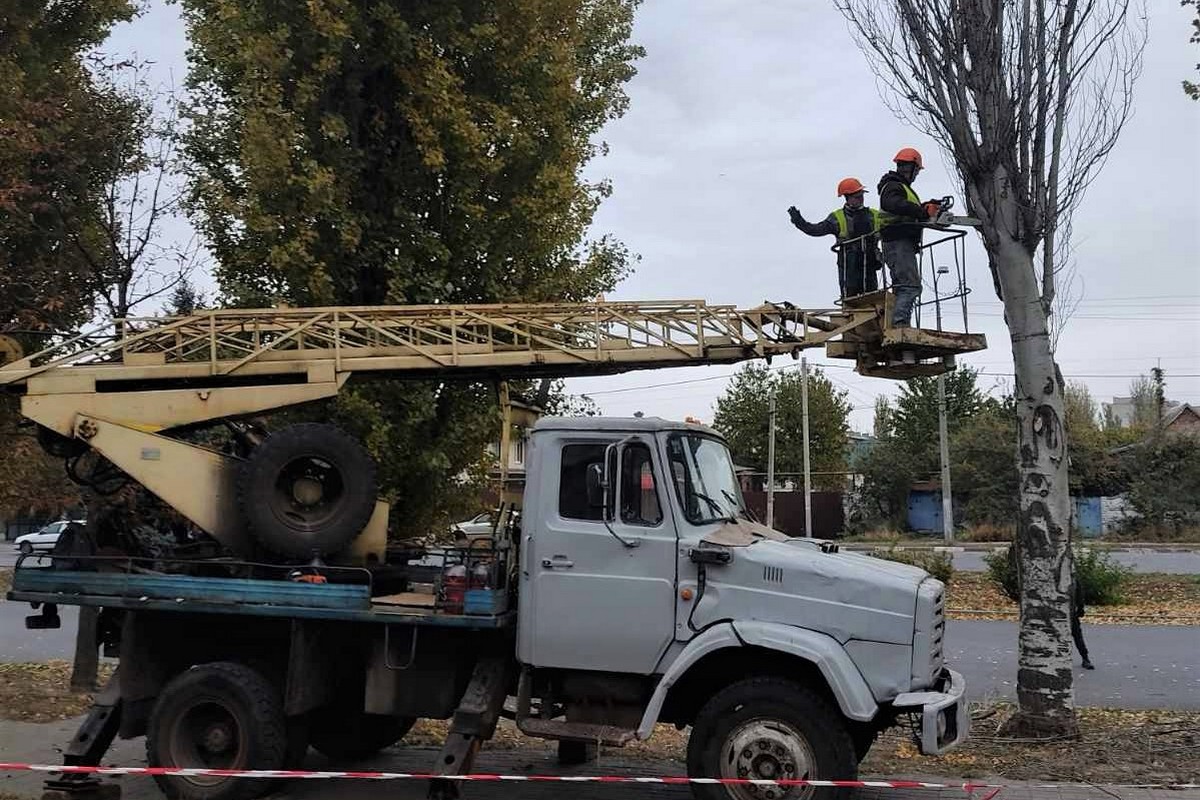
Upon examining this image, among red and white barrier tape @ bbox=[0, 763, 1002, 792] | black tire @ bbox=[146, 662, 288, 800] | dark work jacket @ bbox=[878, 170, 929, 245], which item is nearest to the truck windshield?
red and white barrier tape @ bbox=[0, 763, 1002, 792]

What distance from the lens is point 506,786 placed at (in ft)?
26.4

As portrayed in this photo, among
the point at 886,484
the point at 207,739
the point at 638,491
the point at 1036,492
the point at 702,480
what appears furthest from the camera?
the point at 886,484

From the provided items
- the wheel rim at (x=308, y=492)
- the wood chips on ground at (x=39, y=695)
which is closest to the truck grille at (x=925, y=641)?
the wheel rim at (x=308, y=492)

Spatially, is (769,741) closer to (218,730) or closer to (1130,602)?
(218,730)

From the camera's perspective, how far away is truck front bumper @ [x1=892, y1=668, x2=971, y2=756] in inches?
250

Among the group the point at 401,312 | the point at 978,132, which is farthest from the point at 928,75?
the point at 401,312

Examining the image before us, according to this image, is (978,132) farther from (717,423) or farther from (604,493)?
(717,423)

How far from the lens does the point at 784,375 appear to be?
5059 centimetres

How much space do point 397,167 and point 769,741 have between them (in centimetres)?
662

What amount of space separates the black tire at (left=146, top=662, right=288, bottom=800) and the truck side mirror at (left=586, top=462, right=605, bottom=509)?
8.69 ft

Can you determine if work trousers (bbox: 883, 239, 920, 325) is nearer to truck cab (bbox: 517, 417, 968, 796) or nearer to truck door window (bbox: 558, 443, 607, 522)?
truck cab (bbox: 517, 417, 968, 796)

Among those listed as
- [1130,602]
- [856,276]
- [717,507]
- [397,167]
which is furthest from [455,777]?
[1130,602]

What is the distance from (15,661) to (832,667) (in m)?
11.8

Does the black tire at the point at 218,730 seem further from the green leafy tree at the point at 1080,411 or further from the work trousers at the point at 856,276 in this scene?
the green leafy tree at the point at 1080,411
